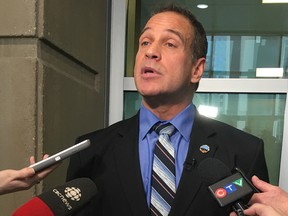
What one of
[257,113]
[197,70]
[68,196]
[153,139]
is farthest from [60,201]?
[257,113]

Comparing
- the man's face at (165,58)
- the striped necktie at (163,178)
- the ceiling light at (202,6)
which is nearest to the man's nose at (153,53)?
the man's face at (165,58)

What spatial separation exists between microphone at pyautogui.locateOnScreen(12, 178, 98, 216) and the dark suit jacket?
0.28m

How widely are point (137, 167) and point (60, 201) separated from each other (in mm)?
416

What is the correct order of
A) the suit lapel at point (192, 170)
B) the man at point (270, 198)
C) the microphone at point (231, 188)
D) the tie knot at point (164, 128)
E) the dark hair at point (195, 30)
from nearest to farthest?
1. the microphone at point (231, 188)
2. the man at point (270, 198)
3. the suit lapel at point (192, 170)
4. the tie knot at point (164, 128)
5. the dark hair at point (195, 30)

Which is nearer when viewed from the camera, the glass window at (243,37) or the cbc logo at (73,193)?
the cbc logo at (73,193)

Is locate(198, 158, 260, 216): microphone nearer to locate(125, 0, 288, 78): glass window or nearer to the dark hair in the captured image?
the dark hair

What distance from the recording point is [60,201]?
841mm

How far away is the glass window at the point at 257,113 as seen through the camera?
7.48ft

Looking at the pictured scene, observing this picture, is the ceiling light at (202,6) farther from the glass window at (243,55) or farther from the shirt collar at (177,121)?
the shirt collar at (177,121)

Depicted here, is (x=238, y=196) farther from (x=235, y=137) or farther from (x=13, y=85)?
(x=13, y=85)

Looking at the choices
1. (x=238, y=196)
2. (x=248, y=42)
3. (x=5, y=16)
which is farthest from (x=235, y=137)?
(x=248, y=42)

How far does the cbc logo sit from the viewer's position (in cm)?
87

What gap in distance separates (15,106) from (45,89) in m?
0.14

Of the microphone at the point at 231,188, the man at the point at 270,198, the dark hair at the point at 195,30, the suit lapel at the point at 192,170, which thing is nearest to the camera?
the microphone at the point at 231,188
